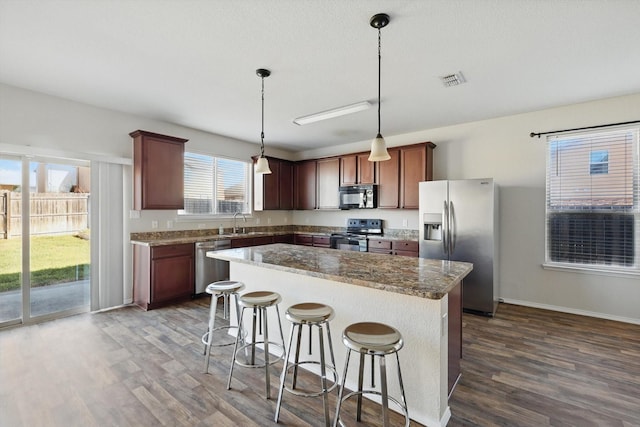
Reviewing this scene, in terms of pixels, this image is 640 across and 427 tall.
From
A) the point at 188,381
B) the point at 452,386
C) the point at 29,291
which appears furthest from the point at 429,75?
the point at 29,291

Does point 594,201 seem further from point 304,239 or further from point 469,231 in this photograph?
point 304,239

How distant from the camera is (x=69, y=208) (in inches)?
143

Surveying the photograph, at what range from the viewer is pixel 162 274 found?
12.8 ft

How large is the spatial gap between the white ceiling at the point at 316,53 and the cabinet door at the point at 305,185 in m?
2.11

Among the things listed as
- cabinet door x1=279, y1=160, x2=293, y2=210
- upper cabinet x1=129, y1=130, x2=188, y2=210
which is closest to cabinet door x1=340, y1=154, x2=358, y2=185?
cabinet door x1=279, y1=160, x2=293, y2=210

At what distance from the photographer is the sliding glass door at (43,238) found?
10.6 feet

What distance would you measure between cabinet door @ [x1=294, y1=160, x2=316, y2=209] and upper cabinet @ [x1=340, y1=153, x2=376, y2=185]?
2.41 ft

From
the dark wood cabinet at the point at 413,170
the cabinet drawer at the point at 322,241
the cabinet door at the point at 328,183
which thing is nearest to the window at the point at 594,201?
the dark wood cabinet at the point at 413,170

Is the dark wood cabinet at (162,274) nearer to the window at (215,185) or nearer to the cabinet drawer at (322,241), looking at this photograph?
the window at (215,185)

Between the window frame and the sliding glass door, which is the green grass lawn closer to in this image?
the sliding glass door

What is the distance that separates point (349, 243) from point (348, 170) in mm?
1349

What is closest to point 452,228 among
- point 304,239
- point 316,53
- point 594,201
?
point 594,201

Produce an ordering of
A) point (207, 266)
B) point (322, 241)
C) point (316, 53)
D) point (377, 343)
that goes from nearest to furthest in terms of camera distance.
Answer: point (377, 343)
point (316, 53)
point (207, 266)
point (322, 241)

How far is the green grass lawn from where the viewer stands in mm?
3242
